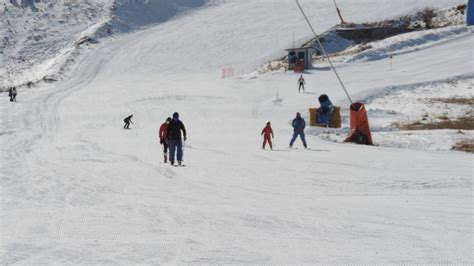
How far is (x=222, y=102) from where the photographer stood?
36.9 meters

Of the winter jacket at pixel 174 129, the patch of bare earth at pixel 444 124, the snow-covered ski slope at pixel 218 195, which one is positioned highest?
the winter jacket at pixel 174 129

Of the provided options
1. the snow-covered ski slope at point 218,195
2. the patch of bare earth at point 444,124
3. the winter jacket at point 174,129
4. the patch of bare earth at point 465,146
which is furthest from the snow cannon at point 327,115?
the winter jacket at point 174,129

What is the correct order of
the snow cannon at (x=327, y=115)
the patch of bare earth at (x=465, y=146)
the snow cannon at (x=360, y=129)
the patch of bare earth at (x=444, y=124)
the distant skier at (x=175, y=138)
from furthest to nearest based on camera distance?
the snow cannon at (x=327, y=115) < the patch of bare earth at (x=444, y=124) < the snow cannon at (x=360, y=129) < the patch of bare earth at (x=465, y=146) < the distant skier at (x=175, y=138)

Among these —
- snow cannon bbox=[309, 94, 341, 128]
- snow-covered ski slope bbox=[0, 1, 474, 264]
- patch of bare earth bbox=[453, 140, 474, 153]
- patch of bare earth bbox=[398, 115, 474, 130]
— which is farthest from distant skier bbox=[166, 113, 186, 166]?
patch of bare earth bbox=[398, 115, 474, 130]

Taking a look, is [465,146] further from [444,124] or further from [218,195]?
[218,195]

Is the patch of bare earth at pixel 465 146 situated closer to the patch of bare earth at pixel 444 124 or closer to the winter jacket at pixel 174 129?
the patch of bare earth at pixel 444 124

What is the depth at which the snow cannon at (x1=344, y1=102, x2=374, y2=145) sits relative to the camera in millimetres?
20750

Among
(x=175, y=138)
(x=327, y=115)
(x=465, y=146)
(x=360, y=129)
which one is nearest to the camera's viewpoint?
(x=175, y=138)

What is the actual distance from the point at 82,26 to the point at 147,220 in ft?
245

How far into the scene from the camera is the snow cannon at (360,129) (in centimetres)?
2075

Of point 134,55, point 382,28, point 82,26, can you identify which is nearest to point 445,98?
point 382,28

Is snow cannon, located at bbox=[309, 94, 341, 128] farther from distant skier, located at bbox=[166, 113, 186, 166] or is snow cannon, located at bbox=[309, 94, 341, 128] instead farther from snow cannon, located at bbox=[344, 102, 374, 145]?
distant skier, located at bbox=[166, 113, 186, 166]

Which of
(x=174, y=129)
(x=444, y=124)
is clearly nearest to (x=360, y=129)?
(x=444, y=124)

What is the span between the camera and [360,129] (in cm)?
2086
